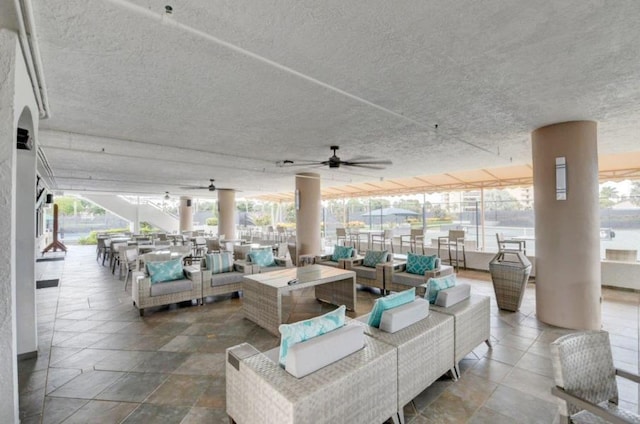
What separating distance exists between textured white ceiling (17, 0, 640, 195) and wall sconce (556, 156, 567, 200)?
2.02ft

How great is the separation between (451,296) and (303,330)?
6.11 ft

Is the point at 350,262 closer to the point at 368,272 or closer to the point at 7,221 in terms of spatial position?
the point at 368,272

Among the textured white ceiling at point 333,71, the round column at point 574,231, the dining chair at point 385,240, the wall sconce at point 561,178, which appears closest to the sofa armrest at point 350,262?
the textured white ceiling at point 333,71

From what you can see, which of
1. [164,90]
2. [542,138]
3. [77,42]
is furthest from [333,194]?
[77,42]

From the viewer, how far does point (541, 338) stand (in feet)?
12.6

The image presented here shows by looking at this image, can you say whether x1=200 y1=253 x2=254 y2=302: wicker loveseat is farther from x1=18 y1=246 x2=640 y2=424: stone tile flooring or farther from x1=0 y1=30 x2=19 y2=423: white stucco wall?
x1=0 y1=30 x2=19 y2=423: white stucco wall

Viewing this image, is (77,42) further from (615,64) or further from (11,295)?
(615,64)

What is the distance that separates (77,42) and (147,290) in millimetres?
3758

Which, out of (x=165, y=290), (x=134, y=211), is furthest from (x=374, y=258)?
(x=134, y=211)

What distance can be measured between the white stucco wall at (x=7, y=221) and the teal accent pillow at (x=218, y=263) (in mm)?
3704

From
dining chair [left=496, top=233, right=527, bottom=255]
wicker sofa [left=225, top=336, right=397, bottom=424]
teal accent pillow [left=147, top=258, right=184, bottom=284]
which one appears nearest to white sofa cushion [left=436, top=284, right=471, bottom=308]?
wicker sofa [left=225, top=336, right=397, bottom=424]

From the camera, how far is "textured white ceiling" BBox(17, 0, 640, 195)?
1960 mm

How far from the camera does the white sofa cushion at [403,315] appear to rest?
245cm

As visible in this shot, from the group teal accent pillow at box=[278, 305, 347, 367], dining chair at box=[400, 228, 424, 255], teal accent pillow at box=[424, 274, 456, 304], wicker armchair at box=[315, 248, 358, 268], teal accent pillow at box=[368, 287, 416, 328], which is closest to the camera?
teal accent pillow at box=[278, 305, 347, 367]
